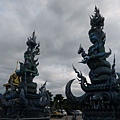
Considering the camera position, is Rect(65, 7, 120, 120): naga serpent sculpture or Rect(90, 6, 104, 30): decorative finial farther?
Rect(90, 6, 104, 30): decorative finial

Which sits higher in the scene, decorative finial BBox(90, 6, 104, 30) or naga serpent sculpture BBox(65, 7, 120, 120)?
decorative finial BBox(90, 6, 104, 30)

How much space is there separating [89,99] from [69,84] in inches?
86.3

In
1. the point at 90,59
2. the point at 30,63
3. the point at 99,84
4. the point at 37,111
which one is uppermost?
the point at 30,63

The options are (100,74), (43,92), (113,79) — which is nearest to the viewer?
(113,79)

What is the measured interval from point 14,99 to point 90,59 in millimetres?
10753

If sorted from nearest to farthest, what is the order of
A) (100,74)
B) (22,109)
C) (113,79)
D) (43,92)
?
1. (113,79)
2. (100,74)
3. (22,109)
4. (43,92)

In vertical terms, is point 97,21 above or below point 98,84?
above

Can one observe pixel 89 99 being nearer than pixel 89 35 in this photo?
Yes

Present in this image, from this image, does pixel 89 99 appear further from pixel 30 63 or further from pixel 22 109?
pixel 30 63

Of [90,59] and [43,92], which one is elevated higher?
[90,59]

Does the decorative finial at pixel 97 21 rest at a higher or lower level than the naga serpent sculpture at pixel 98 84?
higher

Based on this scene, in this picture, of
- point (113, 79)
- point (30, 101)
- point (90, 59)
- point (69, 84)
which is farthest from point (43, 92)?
point (113, 79)

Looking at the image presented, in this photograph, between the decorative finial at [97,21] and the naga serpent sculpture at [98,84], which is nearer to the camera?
the naga serpent sculpture at [98,84]

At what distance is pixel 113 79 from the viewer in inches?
633
